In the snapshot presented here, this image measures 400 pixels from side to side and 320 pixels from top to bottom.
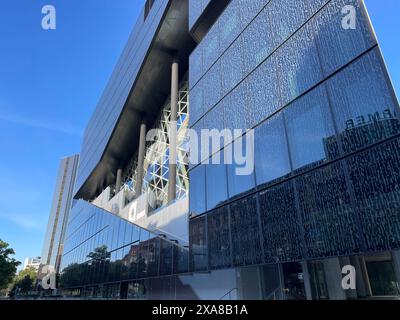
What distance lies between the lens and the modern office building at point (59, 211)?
14188 centimetres

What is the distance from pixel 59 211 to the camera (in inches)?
5856

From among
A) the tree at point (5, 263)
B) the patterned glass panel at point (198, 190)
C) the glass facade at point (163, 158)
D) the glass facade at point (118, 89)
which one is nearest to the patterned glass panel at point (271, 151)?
the patterned glass panel at point (198, 190)

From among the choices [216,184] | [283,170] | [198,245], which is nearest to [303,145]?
[283,170]

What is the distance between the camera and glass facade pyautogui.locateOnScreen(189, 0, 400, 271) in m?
7.44

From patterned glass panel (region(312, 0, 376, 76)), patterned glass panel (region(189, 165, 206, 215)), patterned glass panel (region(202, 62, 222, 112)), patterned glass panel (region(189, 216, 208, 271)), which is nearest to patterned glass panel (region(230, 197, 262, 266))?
patterned glass panel (region(189, 216, 208, 271))

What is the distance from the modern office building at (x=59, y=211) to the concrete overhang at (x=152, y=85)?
115157mm

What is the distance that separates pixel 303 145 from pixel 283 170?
44.0 inches

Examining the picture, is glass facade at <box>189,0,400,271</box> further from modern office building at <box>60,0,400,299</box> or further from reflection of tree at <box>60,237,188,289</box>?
reflection of tree at <box>60,237,188,289</box>

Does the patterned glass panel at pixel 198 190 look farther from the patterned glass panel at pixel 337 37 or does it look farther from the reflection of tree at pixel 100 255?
the reflection of tree at pixel 100 255

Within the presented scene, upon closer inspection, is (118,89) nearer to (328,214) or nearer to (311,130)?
(311,130)

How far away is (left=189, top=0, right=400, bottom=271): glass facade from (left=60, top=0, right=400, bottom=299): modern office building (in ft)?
0.11
